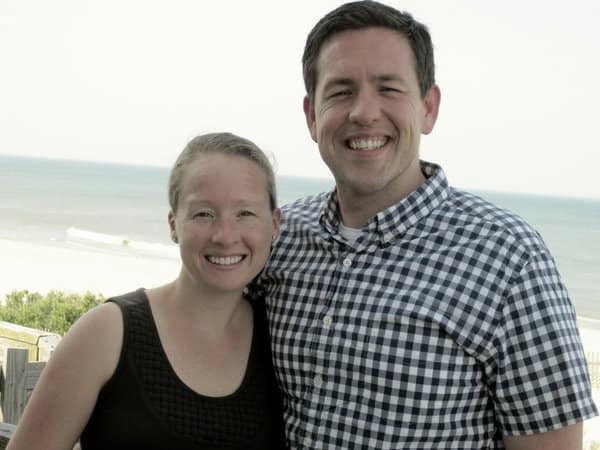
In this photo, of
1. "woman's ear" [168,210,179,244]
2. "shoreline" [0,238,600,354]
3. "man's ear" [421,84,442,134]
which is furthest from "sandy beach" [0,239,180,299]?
"woman's ear" [168,210,179,244]

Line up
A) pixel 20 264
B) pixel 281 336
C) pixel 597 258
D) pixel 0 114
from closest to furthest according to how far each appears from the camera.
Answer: pixel 281 336
pixel 20 264
pixel 597 258
pixel 0 114

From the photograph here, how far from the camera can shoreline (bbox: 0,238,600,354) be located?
23.2m

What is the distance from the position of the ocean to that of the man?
84.1 ft

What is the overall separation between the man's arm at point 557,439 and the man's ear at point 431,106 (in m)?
1.06

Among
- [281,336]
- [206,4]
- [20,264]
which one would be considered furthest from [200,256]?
[206,4]

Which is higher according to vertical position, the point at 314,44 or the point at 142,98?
the point at 142,98

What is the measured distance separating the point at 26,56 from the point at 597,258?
55355mm

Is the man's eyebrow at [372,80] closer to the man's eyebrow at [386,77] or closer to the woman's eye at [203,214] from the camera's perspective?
the man's eyebrow at [386,77]

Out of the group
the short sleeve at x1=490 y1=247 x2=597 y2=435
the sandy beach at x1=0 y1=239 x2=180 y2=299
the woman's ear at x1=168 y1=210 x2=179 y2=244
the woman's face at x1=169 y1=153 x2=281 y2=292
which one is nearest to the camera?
the short sleeve at x1=490 y1=247 x2=597 y2=435

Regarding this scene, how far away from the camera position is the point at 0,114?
83.9 metres

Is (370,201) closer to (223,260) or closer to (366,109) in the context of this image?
(366,109)

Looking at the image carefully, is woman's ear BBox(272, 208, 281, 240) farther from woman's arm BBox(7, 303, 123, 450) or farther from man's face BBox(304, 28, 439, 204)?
woman's arm BBox(7, 303, 123, 450)

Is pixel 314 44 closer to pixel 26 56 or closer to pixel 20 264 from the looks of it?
pixel 20 264

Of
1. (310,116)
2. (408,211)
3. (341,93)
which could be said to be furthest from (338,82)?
(408,211)
